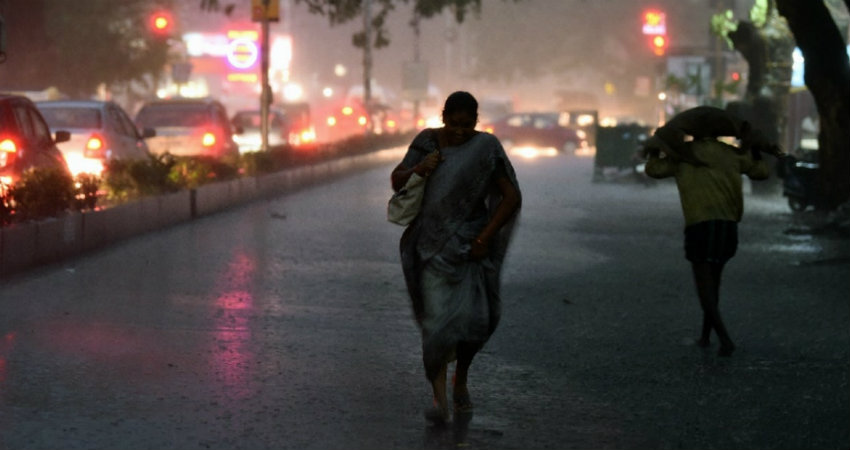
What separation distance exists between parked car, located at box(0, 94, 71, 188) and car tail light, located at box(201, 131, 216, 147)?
379 inches

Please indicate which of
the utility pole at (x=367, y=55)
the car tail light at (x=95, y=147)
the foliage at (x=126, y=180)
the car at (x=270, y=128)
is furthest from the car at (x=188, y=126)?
the utility pole at (x=367, y=55)

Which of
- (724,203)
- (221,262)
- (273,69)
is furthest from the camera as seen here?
(273,69)

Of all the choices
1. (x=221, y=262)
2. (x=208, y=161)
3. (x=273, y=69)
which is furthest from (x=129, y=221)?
(x=273, y=69)

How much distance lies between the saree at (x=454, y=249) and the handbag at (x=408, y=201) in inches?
1.8

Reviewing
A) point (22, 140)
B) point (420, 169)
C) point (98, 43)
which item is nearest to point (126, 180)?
point (22, 140)

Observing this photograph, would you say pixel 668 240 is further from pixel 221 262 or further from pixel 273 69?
pixel 273 69

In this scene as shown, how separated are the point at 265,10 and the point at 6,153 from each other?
1250 cm

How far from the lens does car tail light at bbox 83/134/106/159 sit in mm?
22969

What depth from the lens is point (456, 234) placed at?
766 centimetres

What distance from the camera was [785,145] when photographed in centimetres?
3092

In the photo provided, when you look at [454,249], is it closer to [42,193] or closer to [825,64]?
[42,193]

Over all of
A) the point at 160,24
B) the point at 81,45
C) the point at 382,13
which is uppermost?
the point at 160,24

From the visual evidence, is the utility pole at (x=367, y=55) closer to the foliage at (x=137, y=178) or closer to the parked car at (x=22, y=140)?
the foliage at (x=137, y=178)

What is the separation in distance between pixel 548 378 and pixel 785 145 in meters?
22.5
